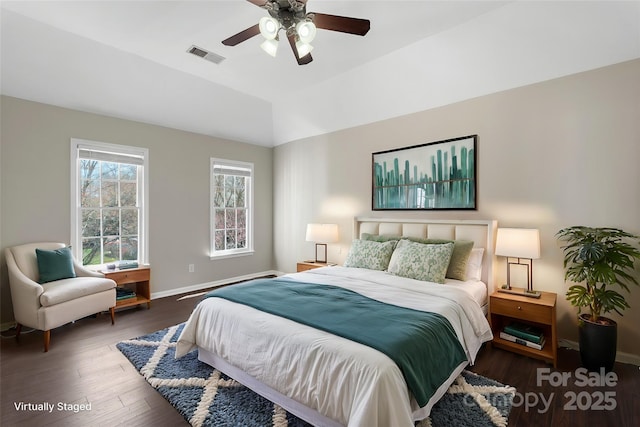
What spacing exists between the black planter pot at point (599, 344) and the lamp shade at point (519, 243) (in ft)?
2.17

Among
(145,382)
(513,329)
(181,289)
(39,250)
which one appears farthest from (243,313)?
(181,289)

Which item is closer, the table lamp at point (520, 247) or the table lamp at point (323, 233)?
the table lamp at point (520, 247)

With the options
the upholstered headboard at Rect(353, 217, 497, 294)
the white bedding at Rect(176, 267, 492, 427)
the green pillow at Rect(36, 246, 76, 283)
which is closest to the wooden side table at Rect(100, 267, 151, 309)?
the green pillow at Rect(36, 246, 76, 283)

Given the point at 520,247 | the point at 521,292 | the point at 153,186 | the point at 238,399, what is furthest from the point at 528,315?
the point at 153,186

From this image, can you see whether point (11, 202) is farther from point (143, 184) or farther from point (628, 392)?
point (628, 392)

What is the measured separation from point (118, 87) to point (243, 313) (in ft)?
10.5

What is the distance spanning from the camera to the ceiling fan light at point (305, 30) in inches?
80.4

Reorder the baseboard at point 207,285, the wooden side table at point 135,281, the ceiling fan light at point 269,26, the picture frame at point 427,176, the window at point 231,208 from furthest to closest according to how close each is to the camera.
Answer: the window at point 231,208 < the baseboard at point 207,285 < the wooden side table at point 135,281 < the picture frame at point 427,176 < the ceiling fan light at point 269,26

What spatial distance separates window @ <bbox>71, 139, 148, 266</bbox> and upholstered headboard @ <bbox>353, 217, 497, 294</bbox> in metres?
3.17

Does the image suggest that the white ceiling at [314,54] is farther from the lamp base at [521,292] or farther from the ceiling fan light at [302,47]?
the lamp base at [521,292]

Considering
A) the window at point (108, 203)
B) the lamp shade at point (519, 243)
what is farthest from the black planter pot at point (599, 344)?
the window at point (108, 203)

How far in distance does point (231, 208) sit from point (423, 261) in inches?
141

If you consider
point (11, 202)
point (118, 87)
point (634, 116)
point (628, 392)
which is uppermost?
point (118, 87)

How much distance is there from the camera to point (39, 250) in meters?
3.24
